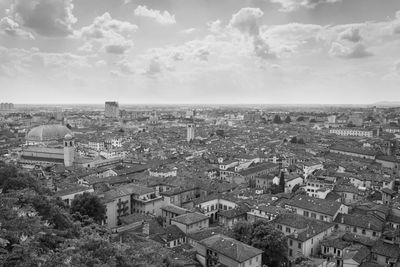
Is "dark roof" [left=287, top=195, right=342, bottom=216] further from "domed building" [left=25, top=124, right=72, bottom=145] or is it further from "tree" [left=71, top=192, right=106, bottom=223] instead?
"domed building" [left=25, top=124, right=72, bottom=145]

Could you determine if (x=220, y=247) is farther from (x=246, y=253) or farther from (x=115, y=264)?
(x=115, y=264)

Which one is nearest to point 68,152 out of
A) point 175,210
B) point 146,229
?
point 175,210

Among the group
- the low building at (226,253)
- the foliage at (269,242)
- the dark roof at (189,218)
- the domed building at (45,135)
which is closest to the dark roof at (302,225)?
the foliage at (269,242)

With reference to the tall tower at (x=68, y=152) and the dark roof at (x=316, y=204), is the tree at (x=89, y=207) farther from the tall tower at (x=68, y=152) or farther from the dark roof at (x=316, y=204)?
the tall tower at (x=68, y=152)

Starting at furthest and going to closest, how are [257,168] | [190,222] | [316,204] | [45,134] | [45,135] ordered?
[45,134] → [45,135] → [257,168] → [316,204] → [190,222]

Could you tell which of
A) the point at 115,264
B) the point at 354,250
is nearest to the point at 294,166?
the point at 354,250

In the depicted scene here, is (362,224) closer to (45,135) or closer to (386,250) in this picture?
(386,250)
